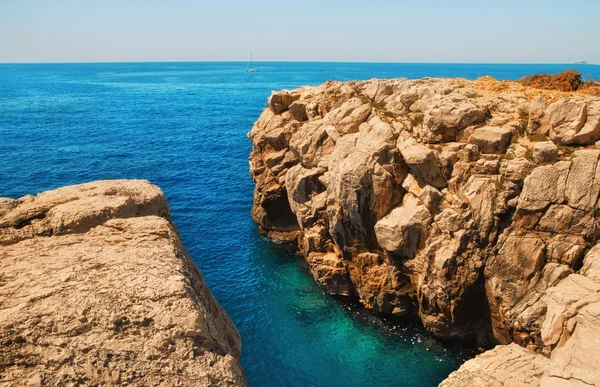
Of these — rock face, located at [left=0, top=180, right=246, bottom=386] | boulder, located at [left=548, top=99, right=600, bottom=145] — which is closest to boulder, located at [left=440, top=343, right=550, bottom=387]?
boulder, located at [left=548, top=99, right=600, bottom=145]

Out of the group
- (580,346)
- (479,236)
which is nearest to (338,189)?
(479,236)

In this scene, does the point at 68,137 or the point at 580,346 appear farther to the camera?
the point at 68,137

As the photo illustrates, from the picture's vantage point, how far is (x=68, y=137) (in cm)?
9081

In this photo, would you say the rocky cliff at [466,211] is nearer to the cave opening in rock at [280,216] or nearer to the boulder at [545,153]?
the boulder at [545,153]

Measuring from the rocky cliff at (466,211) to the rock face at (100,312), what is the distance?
19398 mm

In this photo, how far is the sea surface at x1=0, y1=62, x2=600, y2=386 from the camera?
104 ft

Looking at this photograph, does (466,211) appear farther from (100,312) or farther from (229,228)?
(229,228)

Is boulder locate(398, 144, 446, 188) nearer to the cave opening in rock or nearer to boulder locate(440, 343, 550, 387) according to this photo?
boulder locate(440, 343, 550, 387)

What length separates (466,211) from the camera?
30.1 meters

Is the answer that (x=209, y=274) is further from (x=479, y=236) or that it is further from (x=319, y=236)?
(x=479, y=236)

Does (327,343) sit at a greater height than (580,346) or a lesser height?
lesser

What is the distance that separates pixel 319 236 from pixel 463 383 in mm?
20821

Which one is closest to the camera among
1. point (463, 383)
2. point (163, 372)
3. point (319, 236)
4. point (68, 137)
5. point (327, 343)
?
point (163, 372)

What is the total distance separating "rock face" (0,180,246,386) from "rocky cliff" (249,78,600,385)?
19.4 m
